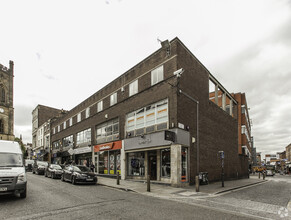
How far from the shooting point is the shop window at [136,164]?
17812mm

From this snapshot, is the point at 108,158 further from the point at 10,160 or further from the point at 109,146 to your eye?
the point at 10,160

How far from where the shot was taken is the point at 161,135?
15.6 metres

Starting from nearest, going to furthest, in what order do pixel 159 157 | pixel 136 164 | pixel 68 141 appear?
1. pixel 159 157
2. pixel 136 164
3. pixel 68 141

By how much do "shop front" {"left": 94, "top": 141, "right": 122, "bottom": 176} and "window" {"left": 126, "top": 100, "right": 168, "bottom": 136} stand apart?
2.37 m

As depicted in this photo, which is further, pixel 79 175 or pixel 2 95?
pixel 2 95

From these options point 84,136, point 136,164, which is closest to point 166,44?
point 136,164

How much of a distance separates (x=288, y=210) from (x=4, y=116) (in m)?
53.2

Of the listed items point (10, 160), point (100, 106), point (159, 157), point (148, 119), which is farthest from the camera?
point (100, 106)

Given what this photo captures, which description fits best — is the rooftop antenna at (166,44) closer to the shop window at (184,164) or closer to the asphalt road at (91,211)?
the shop window at (184,164)

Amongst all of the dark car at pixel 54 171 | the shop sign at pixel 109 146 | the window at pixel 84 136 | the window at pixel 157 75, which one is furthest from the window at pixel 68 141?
the window at pixel 157 75

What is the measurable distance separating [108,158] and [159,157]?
816cm

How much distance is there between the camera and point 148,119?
17469 mm

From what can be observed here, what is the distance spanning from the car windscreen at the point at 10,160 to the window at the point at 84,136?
17.6 m

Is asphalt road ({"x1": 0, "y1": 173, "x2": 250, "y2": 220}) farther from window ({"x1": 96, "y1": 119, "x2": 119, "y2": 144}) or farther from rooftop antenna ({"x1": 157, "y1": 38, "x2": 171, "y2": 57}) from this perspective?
window ({"x1": 96, "y1": 119, "x2": 119, "y2": 144})
